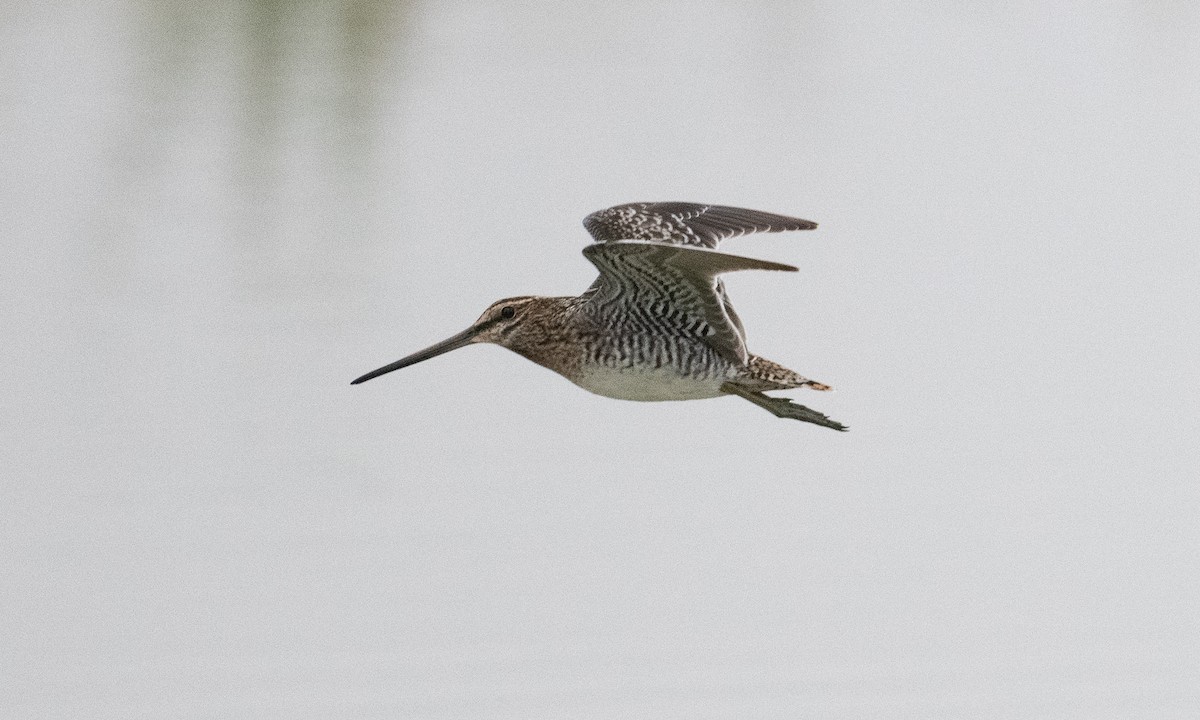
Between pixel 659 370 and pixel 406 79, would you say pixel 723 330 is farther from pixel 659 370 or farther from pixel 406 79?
pixel 406 79

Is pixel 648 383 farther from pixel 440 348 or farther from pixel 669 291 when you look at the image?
pixel 440 348

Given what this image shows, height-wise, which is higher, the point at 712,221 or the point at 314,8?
the point at 314,8

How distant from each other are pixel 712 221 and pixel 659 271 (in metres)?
0.47

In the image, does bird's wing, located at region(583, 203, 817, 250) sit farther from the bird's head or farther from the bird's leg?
the bird's leg

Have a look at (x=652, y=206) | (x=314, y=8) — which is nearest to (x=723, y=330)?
(x=652, y=206)

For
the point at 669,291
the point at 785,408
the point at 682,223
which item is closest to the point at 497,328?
the point at 682,223

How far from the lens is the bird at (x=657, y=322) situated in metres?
4.37

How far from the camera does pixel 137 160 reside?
11.7m

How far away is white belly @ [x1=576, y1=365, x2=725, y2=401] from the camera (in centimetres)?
445

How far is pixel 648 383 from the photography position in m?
4.46

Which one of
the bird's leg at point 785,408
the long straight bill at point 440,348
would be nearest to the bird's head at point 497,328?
the long straight bill at point 440,348

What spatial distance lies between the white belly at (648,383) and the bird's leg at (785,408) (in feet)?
0.28

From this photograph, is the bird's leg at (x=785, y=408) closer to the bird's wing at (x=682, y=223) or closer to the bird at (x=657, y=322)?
the bird at (x=657, y=322)

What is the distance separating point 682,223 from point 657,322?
419mm
